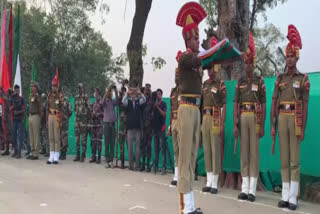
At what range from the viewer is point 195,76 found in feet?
17.1

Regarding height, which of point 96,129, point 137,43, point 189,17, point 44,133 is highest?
point 137,43

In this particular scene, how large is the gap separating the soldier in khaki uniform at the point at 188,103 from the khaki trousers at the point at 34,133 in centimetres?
754

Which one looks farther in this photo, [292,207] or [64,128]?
[64,128]

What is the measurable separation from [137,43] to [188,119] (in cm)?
925

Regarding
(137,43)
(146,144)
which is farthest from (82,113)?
(137,43)

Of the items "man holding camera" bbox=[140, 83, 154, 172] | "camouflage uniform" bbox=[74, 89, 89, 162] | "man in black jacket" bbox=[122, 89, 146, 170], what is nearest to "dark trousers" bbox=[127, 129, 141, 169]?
"man in black jacket" bbox=[122, 89, 146, 170]

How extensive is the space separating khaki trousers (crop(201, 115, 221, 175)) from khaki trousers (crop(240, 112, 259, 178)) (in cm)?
56

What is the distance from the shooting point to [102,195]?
6.84 meters

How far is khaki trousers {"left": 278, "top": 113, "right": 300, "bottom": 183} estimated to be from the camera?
19.6 ft

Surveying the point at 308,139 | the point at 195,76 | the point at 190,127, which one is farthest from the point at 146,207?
the point at 308,139

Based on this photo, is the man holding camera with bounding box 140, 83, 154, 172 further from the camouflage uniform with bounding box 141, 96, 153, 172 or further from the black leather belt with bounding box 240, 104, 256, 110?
the black leather belt with bounding box 240, 104, 256, 110

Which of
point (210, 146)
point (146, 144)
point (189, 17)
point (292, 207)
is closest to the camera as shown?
point (189, 17)

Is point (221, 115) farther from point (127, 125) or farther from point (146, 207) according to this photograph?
point (127, 125)

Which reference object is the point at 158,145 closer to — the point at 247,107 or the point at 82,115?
the point at 82,115
